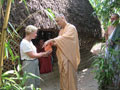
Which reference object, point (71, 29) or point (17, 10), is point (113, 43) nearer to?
point (71, 29)

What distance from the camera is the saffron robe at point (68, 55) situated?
345cm

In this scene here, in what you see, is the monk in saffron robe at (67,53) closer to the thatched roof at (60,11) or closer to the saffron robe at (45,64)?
the thatched roof at (60,11)

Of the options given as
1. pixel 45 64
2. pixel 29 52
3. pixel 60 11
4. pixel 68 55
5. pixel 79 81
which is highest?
pixel 60 11

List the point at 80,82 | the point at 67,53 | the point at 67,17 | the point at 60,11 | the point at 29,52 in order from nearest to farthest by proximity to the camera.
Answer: the point at 29,52 < the point at 67,53 < the point at 60,11 < the point at 80,82 < the point at 67,17

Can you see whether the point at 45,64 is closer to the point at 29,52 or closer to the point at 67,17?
the point at 67,17

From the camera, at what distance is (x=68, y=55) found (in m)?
3.47

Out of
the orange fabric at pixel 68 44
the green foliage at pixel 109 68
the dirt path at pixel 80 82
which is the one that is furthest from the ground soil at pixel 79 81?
the orange fabric at pixel 68 44

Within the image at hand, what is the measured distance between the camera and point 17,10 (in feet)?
14.3

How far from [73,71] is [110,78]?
0.76m

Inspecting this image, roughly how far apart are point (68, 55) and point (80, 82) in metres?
2.61

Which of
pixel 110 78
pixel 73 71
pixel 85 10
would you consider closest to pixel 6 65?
pixel 73 71

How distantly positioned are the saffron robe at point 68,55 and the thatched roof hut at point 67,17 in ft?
2.92

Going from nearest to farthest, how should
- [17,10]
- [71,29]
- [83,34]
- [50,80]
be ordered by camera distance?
[71,29]
[17,10]
[50,80]
[83,34]

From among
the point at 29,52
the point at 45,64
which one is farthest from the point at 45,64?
the point at 29,52
